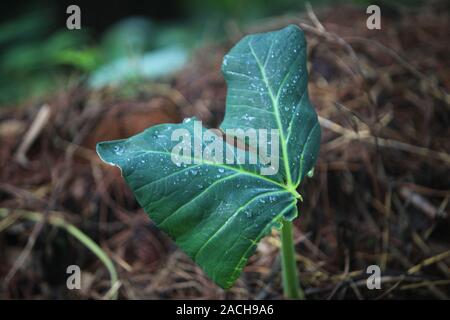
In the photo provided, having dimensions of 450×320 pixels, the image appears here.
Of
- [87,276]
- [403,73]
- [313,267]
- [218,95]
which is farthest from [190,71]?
[313,267]

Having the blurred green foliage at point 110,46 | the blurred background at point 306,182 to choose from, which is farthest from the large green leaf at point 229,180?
the blurred green foliage at point 110,46

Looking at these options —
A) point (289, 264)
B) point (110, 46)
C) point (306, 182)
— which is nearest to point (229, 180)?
point (289, 264)

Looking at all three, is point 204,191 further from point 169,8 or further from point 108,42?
point 169,8

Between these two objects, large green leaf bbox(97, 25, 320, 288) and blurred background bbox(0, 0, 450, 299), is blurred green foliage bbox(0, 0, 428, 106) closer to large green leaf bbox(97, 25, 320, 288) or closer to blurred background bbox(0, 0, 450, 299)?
blurred background bbox(0, 0, 450, 299)

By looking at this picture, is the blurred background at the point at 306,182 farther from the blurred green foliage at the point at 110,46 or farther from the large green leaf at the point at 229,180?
the large green leaf at the point at 229,180

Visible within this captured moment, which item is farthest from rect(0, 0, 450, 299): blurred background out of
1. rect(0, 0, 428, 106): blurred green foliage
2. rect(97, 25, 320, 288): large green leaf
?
rect(97, 25, 320, 288): large green leaf
